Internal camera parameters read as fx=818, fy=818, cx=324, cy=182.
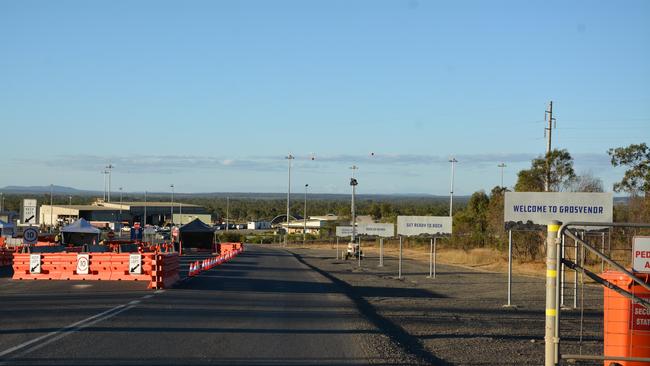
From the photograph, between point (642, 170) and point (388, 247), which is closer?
point (642, 170)

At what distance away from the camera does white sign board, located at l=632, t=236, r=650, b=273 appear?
10.5 m

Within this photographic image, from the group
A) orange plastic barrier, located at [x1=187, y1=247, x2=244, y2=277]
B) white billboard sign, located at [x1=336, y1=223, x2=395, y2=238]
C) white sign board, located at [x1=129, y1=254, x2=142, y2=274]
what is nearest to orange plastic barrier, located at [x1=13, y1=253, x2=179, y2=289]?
white sign board, located at [x1=129, y1=254, x2=142, y2=274]

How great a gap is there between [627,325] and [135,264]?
20528 millimetres

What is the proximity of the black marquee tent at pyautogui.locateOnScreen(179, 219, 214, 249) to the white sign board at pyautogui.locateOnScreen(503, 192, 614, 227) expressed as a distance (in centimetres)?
4781

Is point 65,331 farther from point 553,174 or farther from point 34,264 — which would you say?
point 553,174

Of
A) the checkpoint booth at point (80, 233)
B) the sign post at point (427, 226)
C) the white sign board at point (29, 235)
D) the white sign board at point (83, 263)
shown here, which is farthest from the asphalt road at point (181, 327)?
the checkpoint booth at point (80, 233)

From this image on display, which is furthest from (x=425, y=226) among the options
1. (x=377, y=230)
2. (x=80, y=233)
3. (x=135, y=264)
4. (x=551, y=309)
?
(x=551, y=309)

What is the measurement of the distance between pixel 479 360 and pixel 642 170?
3565 centimetres

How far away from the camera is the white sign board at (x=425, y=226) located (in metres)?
40.2

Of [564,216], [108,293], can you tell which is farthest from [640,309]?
[108,293]

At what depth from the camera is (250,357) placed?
39.1 feet

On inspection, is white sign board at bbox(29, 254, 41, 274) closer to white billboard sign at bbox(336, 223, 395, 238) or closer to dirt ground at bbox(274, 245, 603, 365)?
dirt ground at bbox(274, 245, 603, 365)

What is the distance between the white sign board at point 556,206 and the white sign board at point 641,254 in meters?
12.5

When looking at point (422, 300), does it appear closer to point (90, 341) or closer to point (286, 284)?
point (286, 284)
